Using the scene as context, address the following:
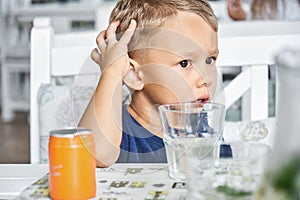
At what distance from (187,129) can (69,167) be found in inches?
8.4

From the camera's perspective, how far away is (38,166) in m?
0.95

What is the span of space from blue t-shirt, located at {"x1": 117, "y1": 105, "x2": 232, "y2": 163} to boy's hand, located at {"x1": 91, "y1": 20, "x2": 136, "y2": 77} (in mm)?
129

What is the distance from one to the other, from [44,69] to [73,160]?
2.27ft

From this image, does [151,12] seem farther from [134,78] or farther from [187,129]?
[187,129]

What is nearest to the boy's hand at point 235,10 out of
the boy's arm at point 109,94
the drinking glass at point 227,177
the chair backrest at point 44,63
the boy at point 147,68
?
the chair backrest at point 44,63

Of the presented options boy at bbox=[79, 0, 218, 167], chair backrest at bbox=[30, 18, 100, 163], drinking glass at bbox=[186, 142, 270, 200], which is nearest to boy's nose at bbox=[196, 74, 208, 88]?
boy at bbox=[79, 0, 218, 167]

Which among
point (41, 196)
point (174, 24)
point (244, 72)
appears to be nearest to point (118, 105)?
point (174, 24)

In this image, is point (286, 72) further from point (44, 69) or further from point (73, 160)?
point (44, 69)

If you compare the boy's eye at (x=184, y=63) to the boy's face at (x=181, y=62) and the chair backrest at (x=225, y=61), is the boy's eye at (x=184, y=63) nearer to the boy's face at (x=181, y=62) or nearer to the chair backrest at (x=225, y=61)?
the boy's face at (x=181, y=62)

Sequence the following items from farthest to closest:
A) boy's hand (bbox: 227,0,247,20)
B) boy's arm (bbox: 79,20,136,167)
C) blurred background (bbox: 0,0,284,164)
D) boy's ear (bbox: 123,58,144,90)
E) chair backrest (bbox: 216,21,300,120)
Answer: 1. blurred background (bbox: 0,0,284,164)
2. boy's hand (bbox: 227,0,247,20)
3. chair backrest (bbox: 216,21,300,120)
4. boy's ear (bbox: 123,58,144,90)
5. boy's arm (bbox: 79,20,136,167)

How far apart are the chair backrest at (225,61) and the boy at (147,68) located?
0.85ft

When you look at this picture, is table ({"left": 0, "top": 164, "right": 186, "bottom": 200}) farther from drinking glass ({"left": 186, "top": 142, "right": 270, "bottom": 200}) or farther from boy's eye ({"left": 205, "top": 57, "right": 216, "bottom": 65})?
boy's eye ({"left": 205, "top": 57, "right": 216, "bottom": 65})

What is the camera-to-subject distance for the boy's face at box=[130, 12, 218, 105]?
1054 millimetres

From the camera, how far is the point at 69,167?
0.74 m
